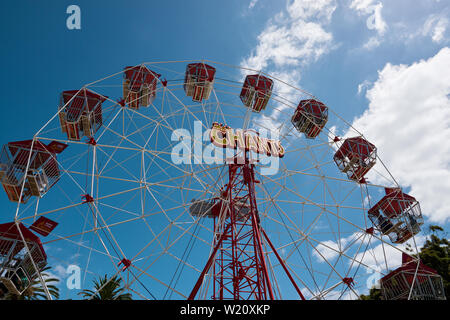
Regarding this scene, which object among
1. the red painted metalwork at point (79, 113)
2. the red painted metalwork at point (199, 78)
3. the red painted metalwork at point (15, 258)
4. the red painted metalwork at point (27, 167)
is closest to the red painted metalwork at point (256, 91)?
the red painted metalwork at point (199, 78)

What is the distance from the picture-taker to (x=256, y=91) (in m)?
23.8

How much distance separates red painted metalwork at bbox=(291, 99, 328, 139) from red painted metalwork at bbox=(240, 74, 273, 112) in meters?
2.67

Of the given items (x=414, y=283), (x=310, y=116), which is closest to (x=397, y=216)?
(x=414, y=283)

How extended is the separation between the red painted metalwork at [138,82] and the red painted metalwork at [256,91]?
685 cm

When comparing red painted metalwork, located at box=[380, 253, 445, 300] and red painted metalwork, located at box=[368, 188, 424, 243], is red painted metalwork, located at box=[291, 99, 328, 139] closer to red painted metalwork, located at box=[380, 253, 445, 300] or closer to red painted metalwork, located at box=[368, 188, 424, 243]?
red painted metalwork, located at box=[368, 188, 424, 243]

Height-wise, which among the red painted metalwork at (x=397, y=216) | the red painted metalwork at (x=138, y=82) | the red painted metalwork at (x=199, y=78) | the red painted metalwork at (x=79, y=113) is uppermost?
the red painted metalwork at (x=199, y=78)

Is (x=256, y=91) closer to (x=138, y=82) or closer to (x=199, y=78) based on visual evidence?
(x=199, y=78)

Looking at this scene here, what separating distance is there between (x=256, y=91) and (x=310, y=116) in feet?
15.1

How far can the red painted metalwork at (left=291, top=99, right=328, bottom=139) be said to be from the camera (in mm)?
23953

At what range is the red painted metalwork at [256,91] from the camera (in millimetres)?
23906

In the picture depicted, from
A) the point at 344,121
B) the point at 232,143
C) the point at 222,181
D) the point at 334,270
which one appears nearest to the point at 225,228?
the point at 222,181

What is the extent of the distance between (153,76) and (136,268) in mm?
12149

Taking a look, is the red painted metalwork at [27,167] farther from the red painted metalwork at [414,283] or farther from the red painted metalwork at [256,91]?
the red painted metalwork at [414,283]
